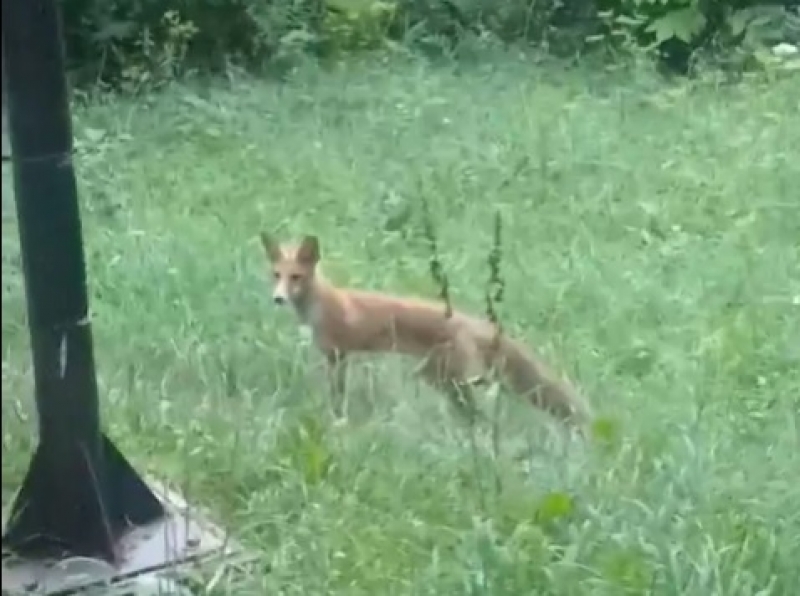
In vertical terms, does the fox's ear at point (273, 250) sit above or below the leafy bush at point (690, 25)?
below

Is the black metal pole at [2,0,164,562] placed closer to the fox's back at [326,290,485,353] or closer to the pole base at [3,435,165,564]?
the pole base at [3,435,165,564]

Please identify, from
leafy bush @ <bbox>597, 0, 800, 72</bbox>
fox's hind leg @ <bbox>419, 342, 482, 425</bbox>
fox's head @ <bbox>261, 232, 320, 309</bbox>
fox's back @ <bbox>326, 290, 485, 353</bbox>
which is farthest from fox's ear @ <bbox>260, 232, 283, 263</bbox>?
leafy bush @ <bbox>597, 0, 800, 72</bbox>

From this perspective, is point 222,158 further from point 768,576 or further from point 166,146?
point 768,576

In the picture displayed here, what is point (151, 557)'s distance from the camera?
1991 millimetres

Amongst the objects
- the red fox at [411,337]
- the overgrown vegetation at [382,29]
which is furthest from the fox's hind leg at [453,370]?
the overgrown vegetation at [382,29]

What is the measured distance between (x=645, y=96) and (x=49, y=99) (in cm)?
196

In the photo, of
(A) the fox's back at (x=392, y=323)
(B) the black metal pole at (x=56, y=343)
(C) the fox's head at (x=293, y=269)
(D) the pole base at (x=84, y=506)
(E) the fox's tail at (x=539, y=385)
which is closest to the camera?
(B) the black metal pole at (x=56, y=343)

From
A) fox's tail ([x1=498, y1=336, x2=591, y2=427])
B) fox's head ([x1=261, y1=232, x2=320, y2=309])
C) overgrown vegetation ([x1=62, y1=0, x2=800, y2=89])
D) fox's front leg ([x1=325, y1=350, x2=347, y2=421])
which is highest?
overgrown vegetation ([x1=62, y1=0, x2=800, y2=89])

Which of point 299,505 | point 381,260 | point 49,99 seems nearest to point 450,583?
point 299,505

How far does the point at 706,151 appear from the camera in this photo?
11.2 ft

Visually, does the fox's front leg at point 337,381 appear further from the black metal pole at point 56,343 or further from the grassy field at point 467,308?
the black metal pole at point 56,343

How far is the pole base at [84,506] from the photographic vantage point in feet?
5.99

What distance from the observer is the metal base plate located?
6.22ft

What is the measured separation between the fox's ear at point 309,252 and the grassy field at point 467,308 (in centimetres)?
6
